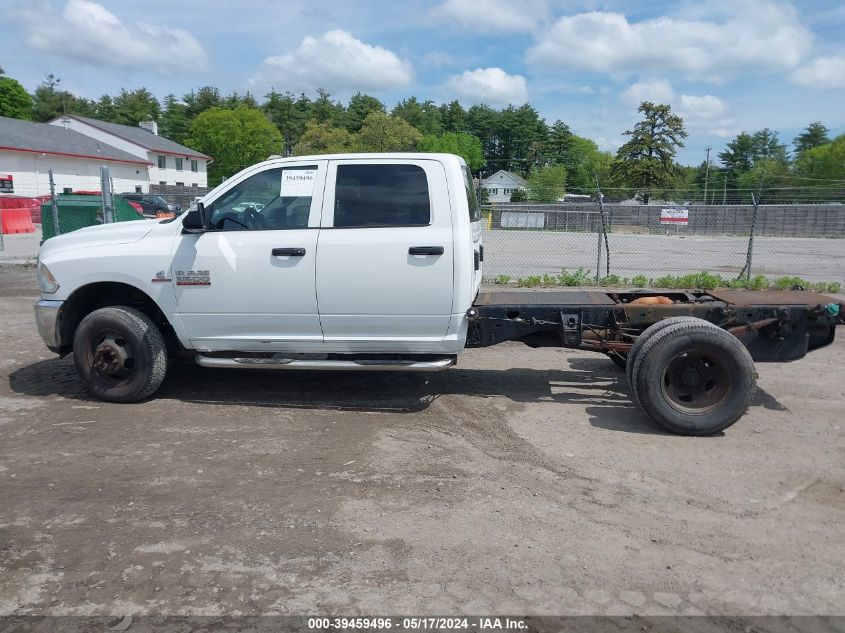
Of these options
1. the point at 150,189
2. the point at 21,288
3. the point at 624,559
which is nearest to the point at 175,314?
the point at 624,559

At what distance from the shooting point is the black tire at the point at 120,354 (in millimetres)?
5938

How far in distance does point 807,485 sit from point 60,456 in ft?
17.2

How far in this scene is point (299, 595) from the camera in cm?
321

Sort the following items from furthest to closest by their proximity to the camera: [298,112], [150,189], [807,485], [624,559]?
1. [298,112]
2. [150,189]
3. [807,485]
4. [624,559]

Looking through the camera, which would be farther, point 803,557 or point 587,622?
point 803,557

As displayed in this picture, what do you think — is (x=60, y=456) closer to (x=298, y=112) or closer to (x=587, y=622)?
(x=587, y=622)

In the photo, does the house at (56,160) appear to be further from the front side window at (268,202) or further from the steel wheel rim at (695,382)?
the steel wheel rim at (695,382)

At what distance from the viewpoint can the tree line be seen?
213 feet

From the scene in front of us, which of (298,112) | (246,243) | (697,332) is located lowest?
(697,332)

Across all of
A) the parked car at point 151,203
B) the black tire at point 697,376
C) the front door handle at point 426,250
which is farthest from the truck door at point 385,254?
the parked car at point 151,203

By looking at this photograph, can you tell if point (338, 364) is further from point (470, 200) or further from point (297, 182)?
point (470, 200)

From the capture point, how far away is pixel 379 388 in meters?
6.68

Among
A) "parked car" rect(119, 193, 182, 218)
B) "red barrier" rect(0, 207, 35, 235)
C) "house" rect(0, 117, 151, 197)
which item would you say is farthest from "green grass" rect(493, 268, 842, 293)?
"house" rect(0, 117, 151, 197)

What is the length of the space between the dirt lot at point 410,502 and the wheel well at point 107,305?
0.56m
